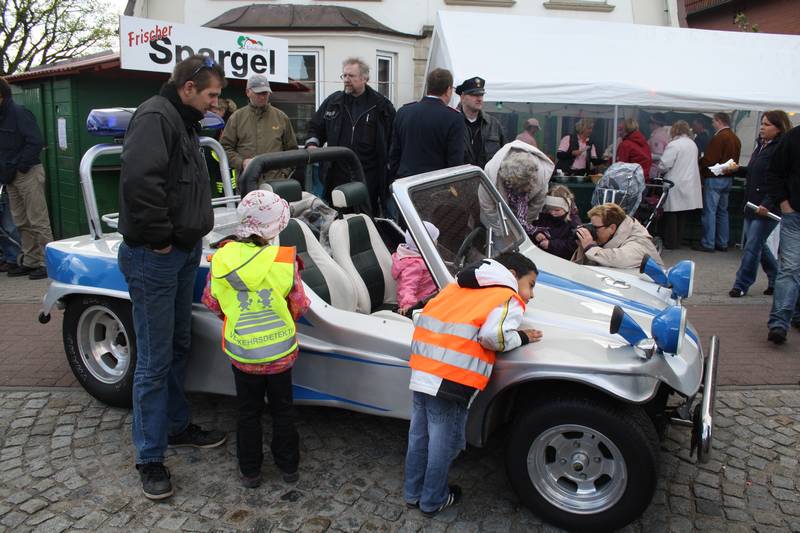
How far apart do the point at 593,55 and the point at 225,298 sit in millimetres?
8692

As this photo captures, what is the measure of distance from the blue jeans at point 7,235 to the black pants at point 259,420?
5.66 m

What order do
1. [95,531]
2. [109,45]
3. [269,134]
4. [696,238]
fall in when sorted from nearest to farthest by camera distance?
1. [95,531]
2. [269,134]
3. [696,238]
4. [109,45]

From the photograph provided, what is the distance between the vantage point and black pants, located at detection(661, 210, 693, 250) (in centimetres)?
980

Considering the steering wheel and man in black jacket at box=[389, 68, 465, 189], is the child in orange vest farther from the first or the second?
man in black jacket at box=[389, 68, 465, 189]

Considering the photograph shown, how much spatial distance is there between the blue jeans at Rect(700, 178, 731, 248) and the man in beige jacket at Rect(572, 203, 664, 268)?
5346 millimetres

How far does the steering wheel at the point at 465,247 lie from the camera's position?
3688 millimetres

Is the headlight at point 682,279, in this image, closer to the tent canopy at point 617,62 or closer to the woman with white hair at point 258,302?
the woman with white hair at point 258,302

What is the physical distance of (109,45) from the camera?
24.3 metres

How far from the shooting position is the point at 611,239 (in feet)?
16.2

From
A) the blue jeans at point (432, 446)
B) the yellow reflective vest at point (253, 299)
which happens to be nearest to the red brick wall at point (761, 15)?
the blue jeans at point (432, 446)

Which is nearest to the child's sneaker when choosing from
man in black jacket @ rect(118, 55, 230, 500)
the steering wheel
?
the steering wheel

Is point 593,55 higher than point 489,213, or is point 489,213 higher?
point 593,55

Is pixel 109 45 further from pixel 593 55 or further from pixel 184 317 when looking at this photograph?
pixel 184 317

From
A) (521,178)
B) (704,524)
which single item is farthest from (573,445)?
(521,178)
